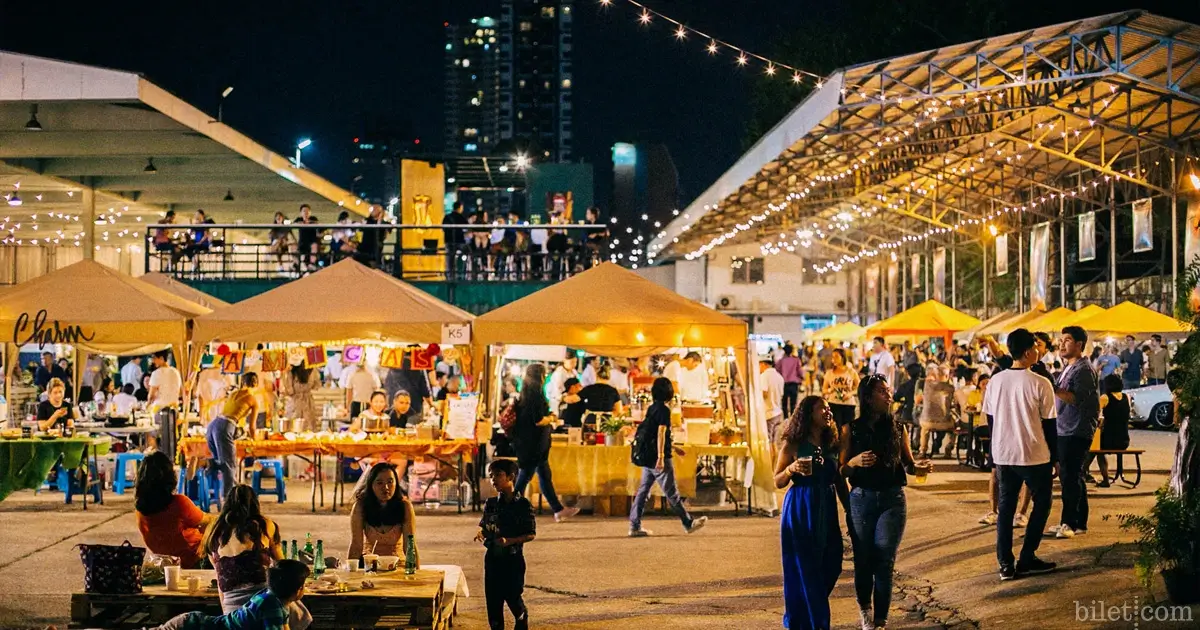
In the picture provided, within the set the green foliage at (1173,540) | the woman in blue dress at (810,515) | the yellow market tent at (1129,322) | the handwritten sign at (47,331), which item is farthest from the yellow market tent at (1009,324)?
the woman in blue dress at (810,515)

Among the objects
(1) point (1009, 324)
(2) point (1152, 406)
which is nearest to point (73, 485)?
(2) point (1152, 406)

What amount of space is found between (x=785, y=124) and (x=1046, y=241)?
1113cm

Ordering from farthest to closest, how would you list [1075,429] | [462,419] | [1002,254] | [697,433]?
1. [1002,254]
2. [697,433]
3. [462,419]
4. [1075,429]

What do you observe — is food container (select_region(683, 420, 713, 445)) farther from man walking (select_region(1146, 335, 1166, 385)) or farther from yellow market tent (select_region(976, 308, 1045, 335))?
yellow market tent (select_region(976, 308, 1045, 335))

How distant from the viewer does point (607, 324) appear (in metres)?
14.6

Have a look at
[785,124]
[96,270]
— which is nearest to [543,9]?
[785,124]

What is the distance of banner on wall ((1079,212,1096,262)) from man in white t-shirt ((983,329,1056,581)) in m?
23.6

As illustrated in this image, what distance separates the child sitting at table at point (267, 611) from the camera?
5.23m

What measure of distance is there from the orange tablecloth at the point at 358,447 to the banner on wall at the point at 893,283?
3834 cm

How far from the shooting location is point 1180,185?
27.5 m

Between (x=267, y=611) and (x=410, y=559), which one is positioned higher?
(x=267, y=611)

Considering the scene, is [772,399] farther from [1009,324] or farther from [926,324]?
[1009,324]

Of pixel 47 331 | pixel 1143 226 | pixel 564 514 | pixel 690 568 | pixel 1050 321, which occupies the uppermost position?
pixel 1143 226

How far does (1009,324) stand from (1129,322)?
8.70 metres
